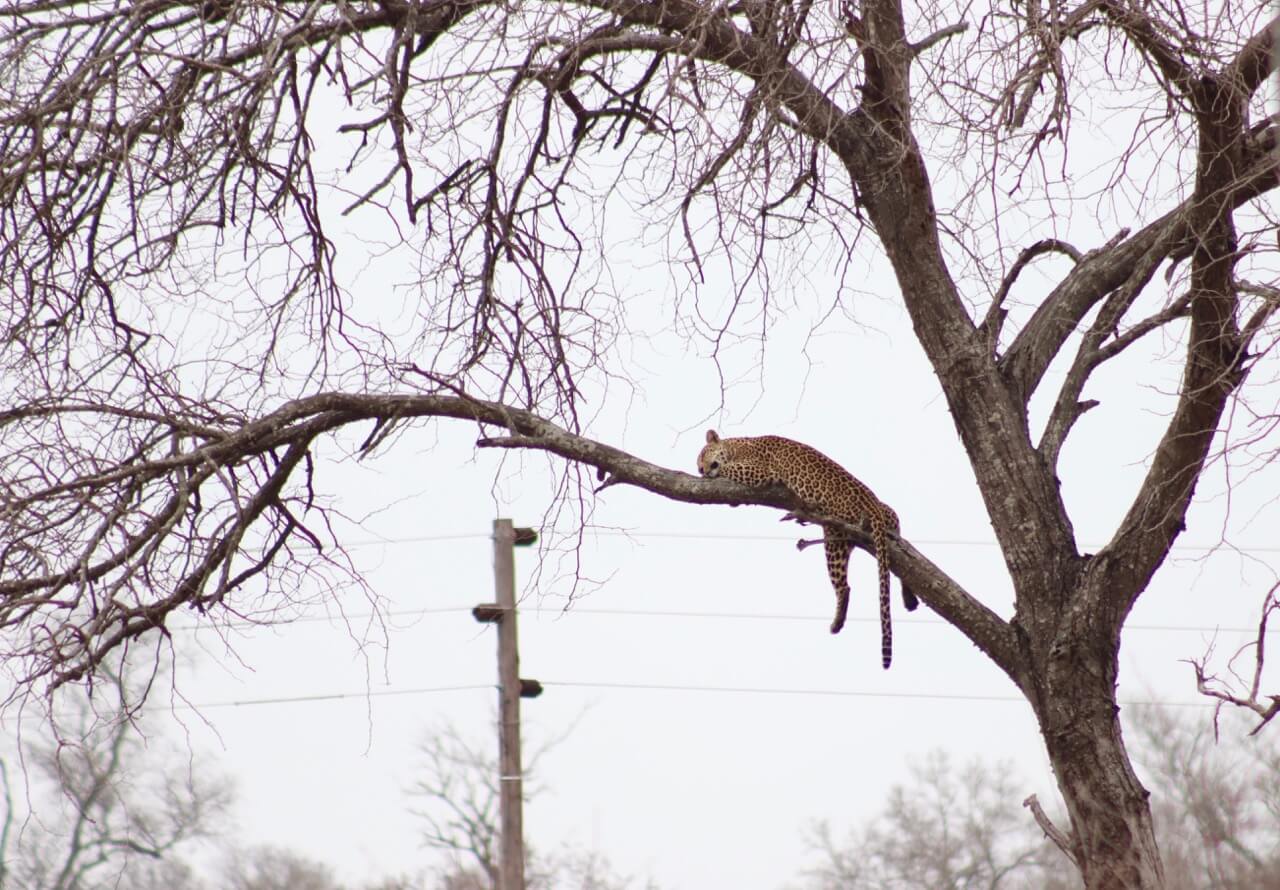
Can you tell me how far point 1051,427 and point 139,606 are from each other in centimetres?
342

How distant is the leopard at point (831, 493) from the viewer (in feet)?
22.7

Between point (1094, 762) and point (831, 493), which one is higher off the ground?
point (831, 493)

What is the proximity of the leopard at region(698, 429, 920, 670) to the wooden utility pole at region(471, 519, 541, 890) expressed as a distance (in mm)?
1693

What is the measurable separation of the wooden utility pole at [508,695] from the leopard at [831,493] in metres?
1.69

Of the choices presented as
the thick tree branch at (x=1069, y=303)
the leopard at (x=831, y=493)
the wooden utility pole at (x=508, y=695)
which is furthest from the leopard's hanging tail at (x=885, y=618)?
the wooden utility pole at (x=508, y=695)

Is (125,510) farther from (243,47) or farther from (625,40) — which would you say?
(625,40)

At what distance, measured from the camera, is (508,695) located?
955 centimetres

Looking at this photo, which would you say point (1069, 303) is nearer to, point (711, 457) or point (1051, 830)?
point (1051, 830)

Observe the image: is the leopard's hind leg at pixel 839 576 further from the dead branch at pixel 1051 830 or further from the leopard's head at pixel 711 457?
the dead branch at pixel 1051 830

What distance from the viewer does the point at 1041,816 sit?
5.97 meters

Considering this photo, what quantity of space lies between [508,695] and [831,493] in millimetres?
3074

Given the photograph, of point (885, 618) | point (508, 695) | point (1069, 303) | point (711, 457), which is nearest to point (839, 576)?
point (885, 618)

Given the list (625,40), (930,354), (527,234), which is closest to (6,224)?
(527,234)

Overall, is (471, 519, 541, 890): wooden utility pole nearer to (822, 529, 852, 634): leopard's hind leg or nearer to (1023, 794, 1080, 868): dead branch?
(822, 529, 852, 634): leopard's hind leg
